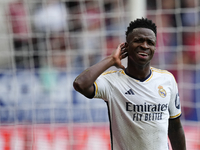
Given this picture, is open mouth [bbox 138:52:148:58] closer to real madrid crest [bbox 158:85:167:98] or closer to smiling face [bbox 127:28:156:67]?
smiling face [bbox 127:28:156:67]

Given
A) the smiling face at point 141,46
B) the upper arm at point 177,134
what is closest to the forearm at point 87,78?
the smiling face at point 141,46

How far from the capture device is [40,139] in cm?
466

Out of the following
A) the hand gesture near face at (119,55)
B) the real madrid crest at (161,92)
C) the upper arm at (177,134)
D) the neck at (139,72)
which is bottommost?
the upper arm at (177,134)

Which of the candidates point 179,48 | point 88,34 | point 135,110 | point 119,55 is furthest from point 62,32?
point 135,110

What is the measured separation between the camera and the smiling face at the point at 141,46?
7.19 feet

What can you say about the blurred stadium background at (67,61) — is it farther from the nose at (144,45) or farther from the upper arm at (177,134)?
the nose at (144,45)

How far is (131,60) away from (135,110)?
0.39m

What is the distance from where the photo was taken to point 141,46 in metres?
2.20

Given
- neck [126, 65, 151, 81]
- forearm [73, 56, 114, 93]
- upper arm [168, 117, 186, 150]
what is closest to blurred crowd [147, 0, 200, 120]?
upper arm [168, 117, 186, 150]

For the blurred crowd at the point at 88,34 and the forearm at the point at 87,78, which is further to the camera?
the blurred crowd at the point at 88,34

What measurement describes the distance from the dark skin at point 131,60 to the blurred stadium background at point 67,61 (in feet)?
8.24

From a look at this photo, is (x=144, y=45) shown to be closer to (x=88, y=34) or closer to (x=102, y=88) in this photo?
(x=102, y=88)

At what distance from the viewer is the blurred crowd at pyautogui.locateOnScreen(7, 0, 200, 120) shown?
203 inches

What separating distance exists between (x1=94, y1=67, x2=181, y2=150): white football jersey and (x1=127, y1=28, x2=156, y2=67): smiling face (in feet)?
0.54
